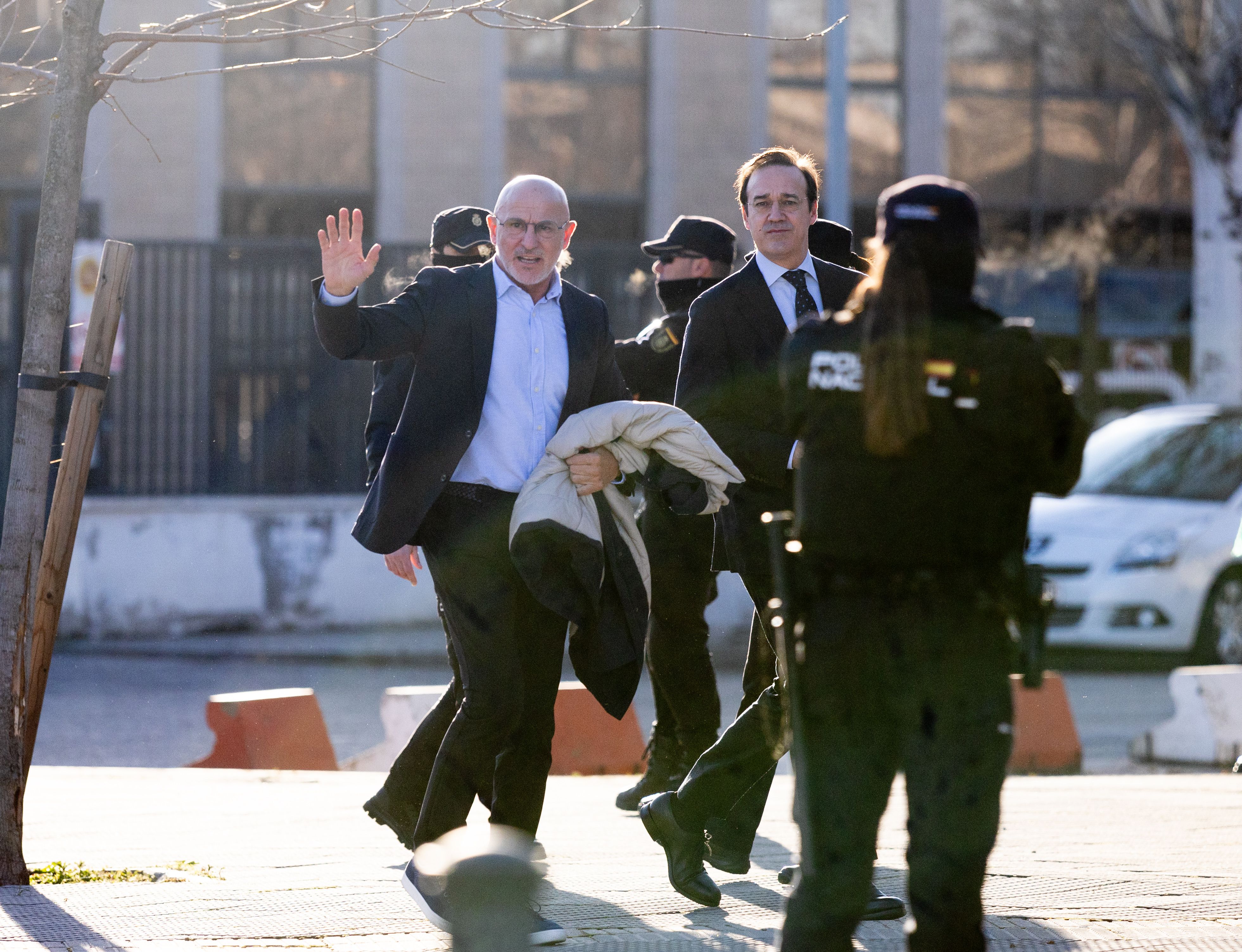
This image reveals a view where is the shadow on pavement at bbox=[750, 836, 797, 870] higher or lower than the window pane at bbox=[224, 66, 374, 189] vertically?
lower

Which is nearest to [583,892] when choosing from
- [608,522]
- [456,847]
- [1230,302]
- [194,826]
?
[608,522]

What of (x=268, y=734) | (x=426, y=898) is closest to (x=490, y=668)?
(x=426, y=898)

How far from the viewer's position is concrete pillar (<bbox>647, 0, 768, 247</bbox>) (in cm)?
2022

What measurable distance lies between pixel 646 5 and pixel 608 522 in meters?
16.2

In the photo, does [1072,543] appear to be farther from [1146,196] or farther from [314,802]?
[1146,196]

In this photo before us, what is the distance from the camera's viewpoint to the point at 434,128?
776 inches

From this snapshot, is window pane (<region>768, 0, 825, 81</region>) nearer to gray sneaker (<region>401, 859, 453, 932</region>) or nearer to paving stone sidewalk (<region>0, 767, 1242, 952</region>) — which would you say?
paving stone sidewalk (<region>0, 767, 1242, 952</region>)

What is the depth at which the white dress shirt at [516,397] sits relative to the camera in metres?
4.37

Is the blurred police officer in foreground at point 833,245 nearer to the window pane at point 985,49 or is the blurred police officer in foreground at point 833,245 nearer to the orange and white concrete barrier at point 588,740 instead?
the orange and white concrete barrier at point 588,740

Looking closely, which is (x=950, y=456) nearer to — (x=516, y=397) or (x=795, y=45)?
(x=516, y=397)

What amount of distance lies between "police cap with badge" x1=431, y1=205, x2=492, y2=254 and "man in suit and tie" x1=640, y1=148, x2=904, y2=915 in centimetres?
A: 142

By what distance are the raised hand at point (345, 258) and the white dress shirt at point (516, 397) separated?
0.32 meters

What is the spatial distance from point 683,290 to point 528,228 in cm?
217

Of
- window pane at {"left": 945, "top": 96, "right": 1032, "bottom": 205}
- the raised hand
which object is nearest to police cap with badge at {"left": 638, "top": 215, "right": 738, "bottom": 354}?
the raised hand
